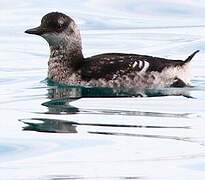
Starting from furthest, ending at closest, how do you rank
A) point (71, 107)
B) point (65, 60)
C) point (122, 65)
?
point (65, 60) < point (122, 65) < point (71, 107)

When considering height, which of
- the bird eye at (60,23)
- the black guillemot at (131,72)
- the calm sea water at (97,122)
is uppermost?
the bird eye at (60,23)

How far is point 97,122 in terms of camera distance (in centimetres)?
1227

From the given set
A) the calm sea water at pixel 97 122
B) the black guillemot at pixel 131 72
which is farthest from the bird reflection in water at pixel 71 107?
the black guillemot at pixel 131 72

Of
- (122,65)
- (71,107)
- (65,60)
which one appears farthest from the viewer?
(65,60)

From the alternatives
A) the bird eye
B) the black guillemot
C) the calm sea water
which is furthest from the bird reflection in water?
the bird eye

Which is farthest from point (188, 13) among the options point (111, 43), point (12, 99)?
point (12, 99)

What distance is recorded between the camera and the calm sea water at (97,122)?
995 cm

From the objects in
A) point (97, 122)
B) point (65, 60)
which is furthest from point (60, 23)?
point (97, 122)

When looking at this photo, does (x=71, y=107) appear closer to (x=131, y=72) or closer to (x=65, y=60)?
(x=131, y=72)

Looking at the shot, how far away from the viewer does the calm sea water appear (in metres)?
9.95

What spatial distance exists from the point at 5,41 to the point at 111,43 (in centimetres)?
193

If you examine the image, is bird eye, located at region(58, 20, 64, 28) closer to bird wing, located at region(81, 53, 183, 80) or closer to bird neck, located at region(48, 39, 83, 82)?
bird neck, located at region(48, 39, 83, 82)

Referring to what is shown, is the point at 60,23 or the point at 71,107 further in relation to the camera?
the point at 60,23

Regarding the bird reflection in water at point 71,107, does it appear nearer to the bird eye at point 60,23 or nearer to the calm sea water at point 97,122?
the calm sea water at point 97,122
